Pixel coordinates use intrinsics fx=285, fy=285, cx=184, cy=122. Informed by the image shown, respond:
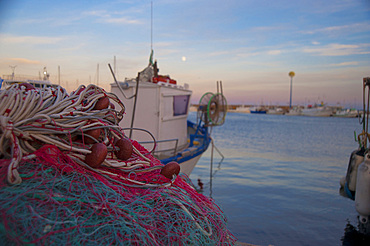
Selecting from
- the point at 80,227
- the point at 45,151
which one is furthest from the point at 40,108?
the point at 80,227

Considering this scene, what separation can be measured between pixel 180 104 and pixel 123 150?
7.61m

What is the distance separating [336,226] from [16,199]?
8935 millimetres

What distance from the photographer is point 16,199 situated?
1652mm

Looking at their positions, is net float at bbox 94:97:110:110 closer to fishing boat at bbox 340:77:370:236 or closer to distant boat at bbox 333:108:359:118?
fishing boat at bbox 340:77:370:236

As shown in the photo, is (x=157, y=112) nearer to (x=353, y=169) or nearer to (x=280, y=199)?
(x=353, y=169)

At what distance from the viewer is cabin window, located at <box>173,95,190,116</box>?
9.59m

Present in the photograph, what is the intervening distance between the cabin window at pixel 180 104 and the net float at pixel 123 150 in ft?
23.0

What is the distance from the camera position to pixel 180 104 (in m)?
10.1

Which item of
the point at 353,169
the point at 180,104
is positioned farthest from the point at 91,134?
the point at 180,104

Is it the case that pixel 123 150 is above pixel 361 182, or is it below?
above

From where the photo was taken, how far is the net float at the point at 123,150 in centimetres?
251

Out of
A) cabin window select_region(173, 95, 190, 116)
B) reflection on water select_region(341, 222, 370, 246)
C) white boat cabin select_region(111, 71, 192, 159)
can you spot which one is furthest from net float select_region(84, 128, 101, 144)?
reflection on water select_region(341, 222, 370, 246)

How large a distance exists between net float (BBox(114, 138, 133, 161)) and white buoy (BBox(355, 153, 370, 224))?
5412mm

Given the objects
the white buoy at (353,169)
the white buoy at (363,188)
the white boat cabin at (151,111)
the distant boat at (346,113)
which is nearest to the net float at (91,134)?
the white buoy at (363,188)
